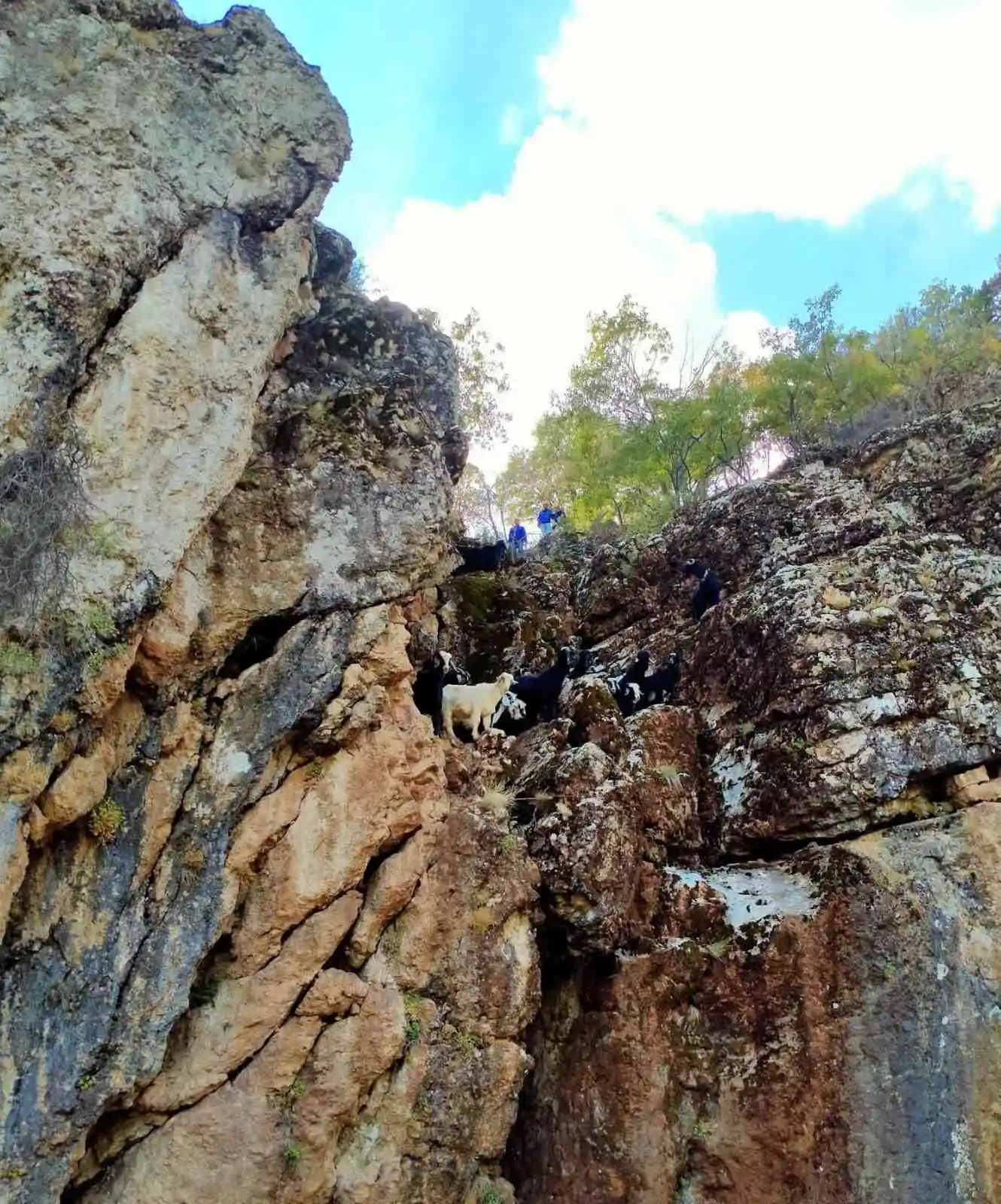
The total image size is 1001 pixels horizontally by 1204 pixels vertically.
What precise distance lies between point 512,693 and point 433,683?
131cm

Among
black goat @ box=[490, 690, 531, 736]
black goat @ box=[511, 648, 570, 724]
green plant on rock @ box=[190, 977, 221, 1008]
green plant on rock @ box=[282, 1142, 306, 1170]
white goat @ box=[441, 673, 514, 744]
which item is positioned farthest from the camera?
black goat @ box=[511, 648, 570, 724]

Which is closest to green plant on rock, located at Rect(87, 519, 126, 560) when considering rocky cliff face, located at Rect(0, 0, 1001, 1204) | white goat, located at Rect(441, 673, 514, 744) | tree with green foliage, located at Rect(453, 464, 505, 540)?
rocky cliff face, located at Rect(0, 0, 1001, 1204)

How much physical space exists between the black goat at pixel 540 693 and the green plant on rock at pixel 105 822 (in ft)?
21.2

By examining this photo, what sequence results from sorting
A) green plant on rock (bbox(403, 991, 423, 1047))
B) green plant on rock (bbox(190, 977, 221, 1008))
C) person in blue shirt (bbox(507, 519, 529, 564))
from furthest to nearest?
person in blue shirt (bbox(507, 519, 529, 564))
green plant on rock (bbox(403, 991, 423, 1047))
green plant on rock (bbox(190, 977, 221, 1008))

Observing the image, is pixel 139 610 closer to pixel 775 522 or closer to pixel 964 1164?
pixel 964 1164

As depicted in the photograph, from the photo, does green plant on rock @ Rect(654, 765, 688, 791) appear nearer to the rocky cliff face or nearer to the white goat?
the rocky cliff face

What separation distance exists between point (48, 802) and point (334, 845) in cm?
270

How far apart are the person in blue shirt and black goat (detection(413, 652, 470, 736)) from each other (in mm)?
5794

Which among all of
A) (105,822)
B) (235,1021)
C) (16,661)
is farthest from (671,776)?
(16,661)

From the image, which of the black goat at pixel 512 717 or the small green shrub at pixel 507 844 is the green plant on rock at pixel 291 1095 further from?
the black goat at pixel 512 717

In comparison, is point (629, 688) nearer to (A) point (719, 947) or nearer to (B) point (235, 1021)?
(A) point (719, 947)

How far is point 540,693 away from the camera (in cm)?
1288

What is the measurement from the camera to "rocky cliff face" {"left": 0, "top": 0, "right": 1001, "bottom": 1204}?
710 centimetres

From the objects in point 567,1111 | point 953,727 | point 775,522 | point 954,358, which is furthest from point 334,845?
point 954,358
